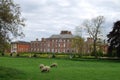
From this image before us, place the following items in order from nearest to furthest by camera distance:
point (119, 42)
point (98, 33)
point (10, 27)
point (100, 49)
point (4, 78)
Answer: point (4, 78) < point (10, 27) < point (119, 42) < point (98, 33) < point (100, 49)

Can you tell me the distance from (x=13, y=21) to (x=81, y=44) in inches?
4278

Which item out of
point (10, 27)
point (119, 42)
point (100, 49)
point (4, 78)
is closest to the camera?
point (4, 78)

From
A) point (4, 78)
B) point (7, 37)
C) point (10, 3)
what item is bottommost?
point (4, 78)

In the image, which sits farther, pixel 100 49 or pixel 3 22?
pixel 100 49

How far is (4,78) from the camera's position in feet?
93.3

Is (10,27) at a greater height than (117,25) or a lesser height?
lesser

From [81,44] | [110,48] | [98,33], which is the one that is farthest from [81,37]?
[110,48]

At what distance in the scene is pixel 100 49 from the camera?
133 metres

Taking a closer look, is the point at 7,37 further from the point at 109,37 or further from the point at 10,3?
the point at 109,37

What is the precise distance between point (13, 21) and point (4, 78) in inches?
218

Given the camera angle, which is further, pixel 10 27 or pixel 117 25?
pixel 117 25

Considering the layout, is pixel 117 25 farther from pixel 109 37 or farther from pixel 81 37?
pixel 81 37

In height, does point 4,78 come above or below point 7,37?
below

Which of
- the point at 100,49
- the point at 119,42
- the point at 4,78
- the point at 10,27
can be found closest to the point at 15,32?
the point at 10,27
